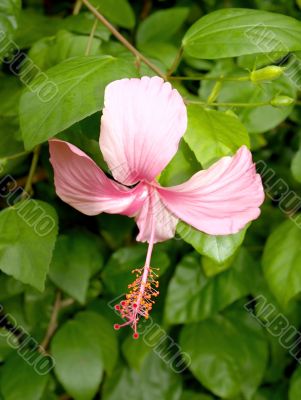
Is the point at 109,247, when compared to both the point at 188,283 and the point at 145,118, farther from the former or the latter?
the point at 145,118

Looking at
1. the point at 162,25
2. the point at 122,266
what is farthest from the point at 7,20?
the point at 122,266

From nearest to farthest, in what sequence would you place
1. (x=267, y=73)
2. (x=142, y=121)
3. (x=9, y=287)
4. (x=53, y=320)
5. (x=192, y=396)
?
(x=142, y=121) < (x=267, y=73) < (x=9, y=287) < (x=53, y=320) < (x=192, y=396)

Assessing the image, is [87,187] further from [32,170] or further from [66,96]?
[32,170]

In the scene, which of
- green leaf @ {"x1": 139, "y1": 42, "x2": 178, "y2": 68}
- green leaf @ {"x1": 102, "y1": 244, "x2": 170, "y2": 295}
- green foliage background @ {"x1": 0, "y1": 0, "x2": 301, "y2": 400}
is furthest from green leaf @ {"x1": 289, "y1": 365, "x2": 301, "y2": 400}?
green leaf @ {"x1": 139, "y1": 42, "x2": 178, "y2": 68}

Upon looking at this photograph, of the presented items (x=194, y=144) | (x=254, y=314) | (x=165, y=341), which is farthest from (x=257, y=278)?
(x=194, y=144)

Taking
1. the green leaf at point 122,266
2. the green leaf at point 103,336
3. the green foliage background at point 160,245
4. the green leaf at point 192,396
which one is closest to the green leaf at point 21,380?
the green foliage background at point 160,245

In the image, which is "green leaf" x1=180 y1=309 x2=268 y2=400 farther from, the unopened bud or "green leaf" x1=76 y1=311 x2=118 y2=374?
the unopened bud
